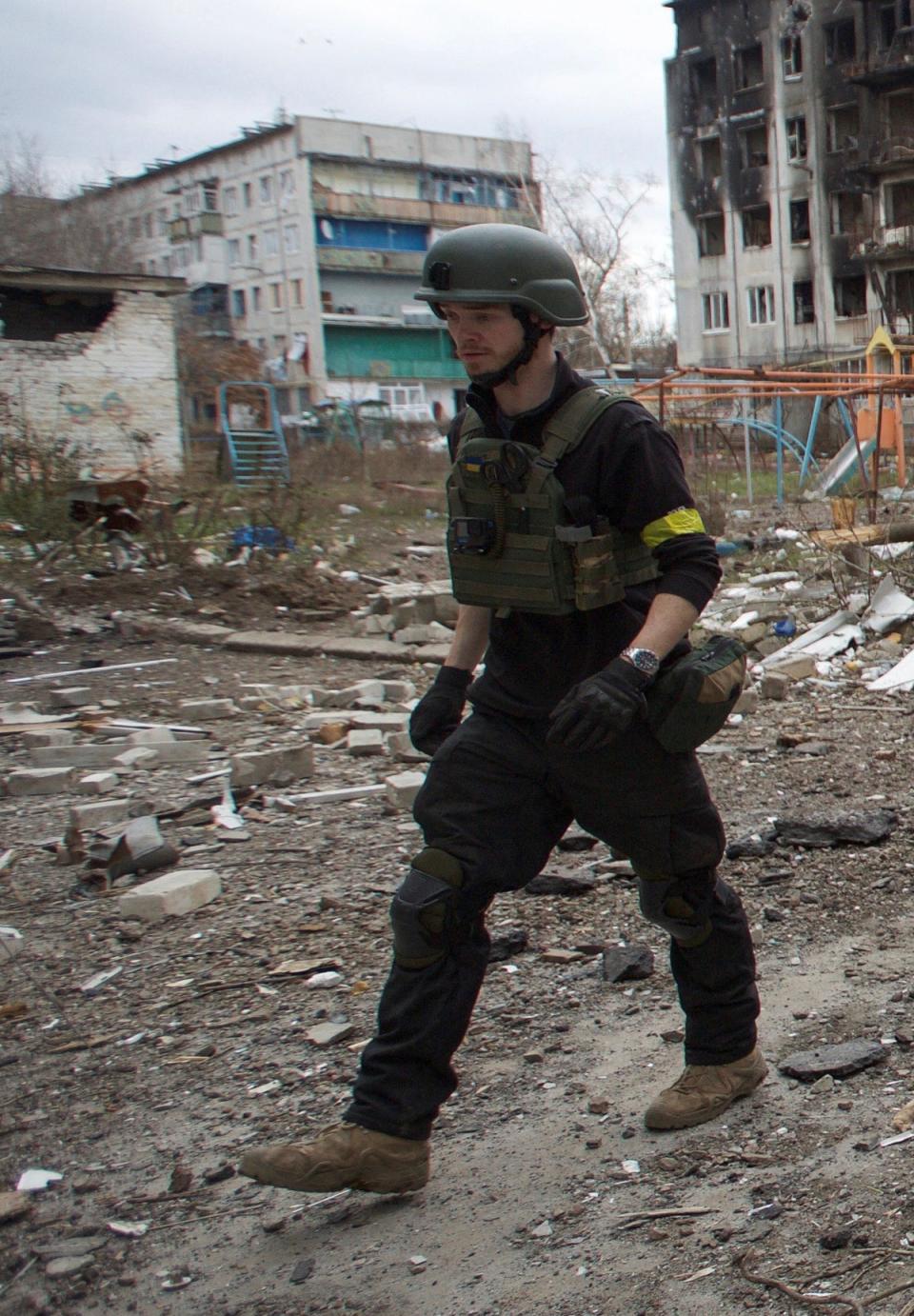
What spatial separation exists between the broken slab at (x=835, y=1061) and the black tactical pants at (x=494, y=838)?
1.39ft

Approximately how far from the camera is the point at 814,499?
59.1ft

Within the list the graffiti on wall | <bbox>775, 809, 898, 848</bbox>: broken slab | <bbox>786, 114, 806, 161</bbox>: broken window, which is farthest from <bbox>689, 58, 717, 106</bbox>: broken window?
<bbox>775, 809, 898, 848</bbox>: broken slab

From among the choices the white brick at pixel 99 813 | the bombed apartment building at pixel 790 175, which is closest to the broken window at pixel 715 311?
the bombed apartment building at pixel 790 175

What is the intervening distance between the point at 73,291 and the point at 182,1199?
66.7 feet

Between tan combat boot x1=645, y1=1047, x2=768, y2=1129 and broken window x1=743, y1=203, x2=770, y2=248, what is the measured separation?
47335 millimetres

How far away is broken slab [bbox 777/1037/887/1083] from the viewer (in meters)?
2.87

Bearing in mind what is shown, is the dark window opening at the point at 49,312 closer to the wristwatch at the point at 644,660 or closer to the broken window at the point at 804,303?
the wristwatch at the point at 644,660

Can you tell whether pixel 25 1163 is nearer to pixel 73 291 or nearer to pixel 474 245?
pixel 474 245

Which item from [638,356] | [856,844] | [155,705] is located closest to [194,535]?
[155,705]

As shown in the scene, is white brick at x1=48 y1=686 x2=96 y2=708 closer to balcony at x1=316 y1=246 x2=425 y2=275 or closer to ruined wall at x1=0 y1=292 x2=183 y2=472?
ruined wall at x1=0 y1=292 x2=183 y2=472

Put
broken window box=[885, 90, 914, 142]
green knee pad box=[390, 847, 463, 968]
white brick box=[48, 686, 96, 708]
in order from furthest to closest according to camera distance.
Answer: broken window box=[885, 90, 914, 142] → white brick box=[48, 686, 96, 708] → green knee pad box=[390, 847, 463, 968]

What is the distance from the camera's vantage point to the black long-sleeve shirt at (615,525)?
2531mm

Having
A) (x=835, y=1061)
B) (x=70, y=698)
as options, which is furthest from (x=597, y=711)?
(x=70, y=698)

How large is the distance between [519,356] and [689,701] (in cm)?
70
